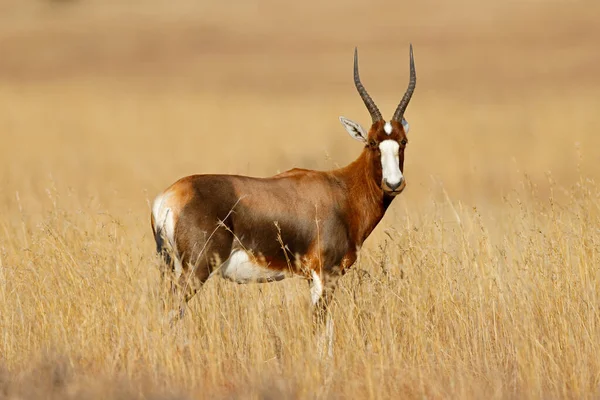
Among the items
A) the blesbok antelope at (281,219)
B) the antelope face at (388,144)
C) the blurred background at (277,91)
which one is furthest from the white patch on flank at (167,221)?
the antelope face at (388,144)

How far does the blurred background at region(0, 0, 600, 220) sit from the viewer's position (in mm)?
23297

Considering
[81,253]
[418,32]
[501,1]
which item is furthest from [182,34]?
[81,253]

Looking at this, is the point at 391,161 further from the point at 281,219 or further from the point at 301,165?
the point at 301,165

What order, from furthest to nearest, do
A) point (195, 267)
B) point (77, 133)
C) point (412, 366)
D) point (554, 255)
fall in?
point (77, 133), point (554, 255), point (195, 267), point (412, 366)

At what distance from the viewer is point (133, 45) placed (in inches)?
2330

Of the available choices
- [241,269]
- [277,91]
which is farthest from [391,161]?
[277,91]

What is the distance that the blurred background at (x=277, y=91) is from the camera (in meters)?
23.3

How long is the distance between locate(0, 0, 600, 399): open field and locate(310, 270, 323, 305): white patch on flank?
8.2 inches

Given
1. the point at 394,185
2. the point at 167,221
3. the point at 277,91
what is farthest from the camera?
the point at 277,91

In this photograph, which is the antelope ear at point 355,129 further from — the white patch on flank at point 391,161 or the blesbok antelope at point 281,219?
the white patch on flank at point 391,161

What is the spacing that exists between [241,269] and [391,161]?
1666 mm

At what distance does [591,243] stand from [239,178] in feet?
12.1

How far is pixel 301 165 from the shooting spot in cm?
2355

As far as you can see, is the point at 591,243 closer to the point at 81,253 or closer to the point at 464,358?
the point at 464,358
